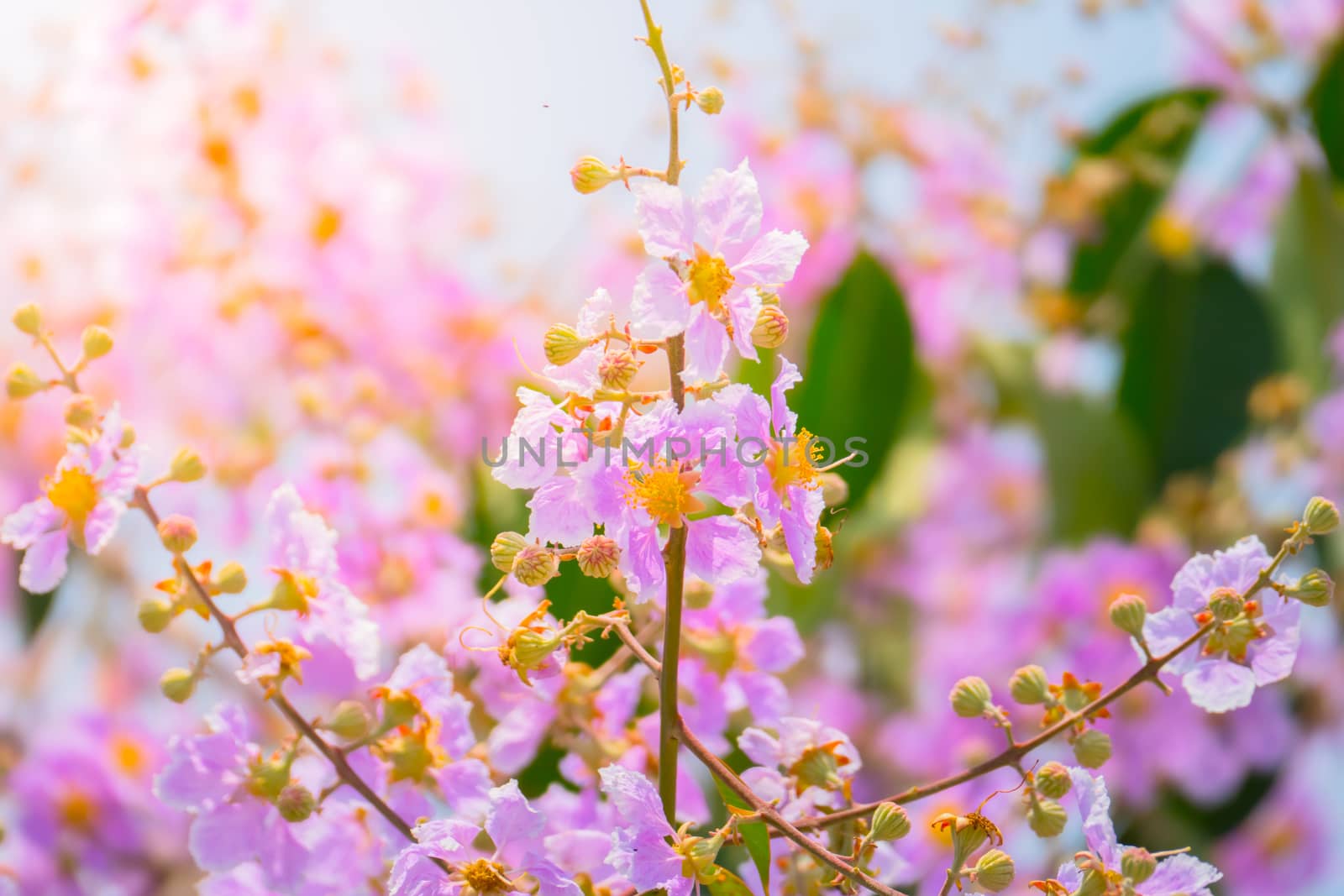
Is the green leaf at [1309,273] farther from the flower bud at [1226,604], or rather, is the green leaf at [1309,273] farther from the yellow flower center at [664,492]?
the yellow flower center at [664,492]

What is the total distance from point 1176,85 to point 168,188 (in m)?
1.10

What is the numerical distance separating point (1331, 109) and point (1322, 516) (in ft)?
2.99

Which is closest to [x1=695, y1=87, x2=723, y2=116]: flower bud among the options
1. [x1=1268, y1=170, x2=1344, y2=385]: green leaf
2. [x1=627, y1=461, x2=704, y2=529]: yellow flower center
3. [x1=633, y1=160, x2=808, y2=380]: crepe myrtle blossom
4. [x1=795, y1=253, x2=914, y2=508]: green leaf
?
[x1=633, y1=160, x2=808, y2=380]: crepe myrtle blossom

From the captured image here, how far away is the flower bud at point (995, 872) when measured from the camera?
41 cm

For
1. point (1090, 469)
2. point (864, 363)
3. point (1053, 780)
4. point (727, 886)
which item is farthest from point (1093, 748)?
point (1090, 469)

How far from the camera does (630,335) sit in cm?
43

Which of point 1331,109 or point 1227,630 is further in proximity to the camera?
point 1331,109

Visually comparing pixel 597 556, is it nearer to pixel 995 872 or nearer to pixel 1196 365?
pixel 995 872

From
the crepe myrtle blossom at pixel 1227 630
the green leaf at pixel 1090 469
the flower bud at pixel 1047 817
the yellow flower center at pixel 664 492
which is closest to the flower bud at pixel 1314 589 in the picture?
the crepe myrtle blossom at pixel 1227 630

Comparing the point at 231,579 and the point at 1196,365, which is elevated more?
the point at 1196,365

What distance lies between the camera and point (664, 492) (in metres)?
0.41

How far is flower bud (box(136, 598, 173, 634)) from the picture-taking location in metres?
0.46

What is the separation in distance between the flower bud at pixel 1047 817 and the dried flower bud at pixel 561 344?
0.23m

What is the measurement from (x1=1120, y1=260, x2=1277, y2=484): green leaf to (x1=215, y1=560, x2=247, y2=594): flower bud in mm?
1036
